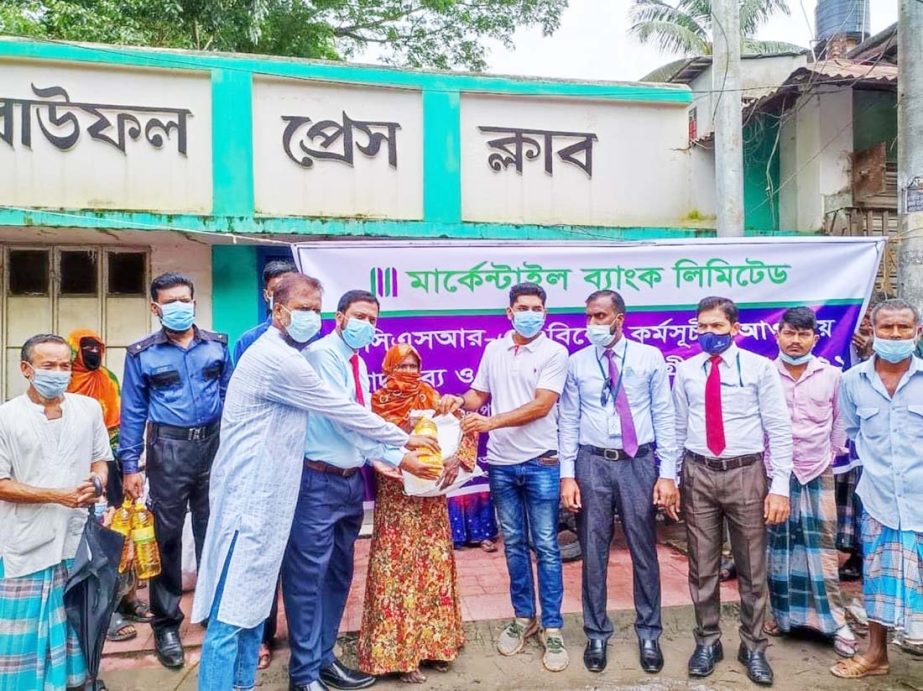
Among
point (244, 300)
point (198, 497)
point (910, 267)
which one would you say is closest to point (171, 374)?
point (198, 497)

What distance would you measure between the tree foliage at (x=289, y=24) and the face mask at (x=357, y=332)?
25.2 feet

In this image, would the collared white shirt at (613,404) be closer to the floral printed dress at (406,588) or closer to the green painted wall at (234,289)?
the floral printed dress at (406,588)

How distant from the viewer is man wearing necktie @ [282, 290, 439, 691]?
3049 mm

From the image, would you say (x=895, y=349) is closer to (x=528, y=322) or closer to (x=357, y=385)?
(x=528, y=322)

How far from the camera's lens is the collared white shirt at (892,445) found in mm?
3229

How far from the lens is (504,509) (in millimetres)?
3521

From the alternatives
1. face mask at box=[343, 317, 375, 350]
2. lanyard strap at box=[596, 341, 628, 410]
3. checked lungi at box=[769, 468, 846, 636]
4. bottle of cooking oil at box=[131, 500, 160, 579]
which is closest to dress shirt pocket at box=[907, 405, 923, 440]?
checked lungi at box=[769, 468, 846, 636]

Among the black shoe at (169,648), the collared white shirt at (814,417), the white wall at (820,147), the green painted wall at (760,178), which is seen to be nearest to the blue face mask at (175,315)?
the black shoe at (169,648)

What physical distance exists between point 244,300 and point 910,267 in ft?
17.7

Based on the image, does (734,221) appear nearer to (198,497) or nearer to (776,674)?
(776,674)

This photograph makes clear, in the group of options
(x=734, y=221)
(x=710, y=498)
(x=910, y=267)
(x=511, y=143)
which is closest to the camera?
(x=710, y=498)

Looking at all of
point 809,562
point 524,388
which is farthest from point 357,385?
point 809,562

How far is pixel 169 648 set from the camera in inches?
134

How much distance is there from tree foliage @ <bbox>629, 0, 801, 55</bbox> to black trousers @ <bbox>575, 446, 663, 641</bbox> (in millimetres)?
15903
